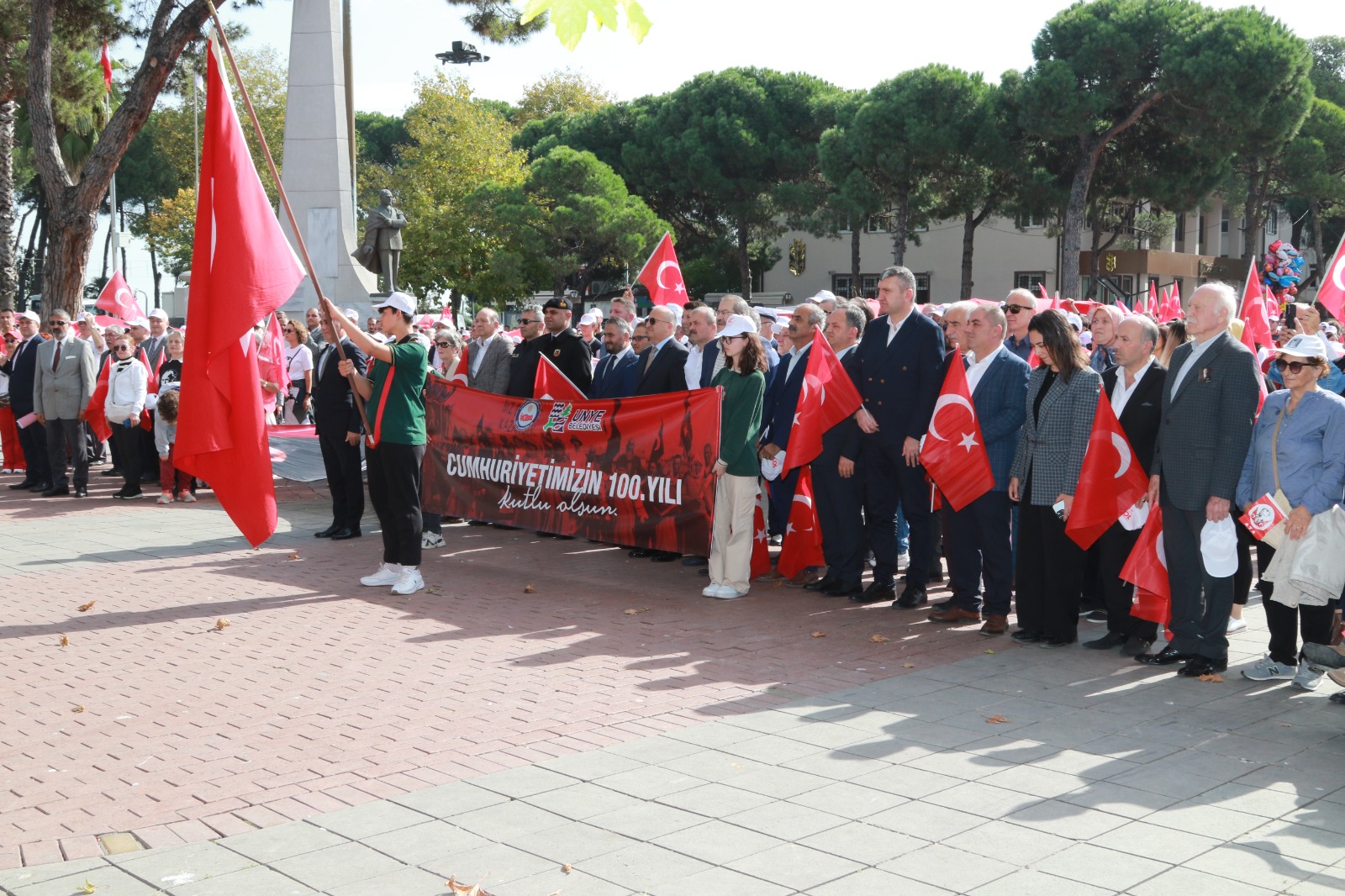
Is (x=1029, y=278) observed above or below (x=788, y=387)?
above

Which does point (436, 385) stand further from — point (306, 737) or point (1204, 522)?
point (1204, 522)

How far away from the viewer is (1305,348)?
6.66 m

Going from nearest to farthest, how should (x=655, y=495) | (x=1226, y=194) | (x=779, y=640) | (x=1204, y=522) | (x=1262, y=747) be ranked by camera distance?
(x=1262, y=747)
(x=1204, y=522)
(x=779, y=640)
(x=655, y=495)
(x=1226, y=194)

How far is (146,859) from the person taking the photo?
14.8 ft

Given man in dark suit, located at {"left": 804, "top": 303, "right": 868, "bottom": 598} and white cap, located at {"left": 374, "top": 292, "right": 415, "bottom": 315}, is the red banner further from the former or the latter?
white cap, located at {"left": 374, "top": 292, "right": 415, "bottom": 315}

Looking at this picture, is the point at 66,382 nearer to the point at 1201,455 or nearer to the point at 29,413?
the point at 29,413

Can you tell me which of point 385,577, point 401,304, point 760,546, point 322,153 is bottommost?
Answer: point 385,577

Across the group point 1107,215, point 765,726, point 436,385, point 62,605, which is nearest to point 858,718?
point 765,726

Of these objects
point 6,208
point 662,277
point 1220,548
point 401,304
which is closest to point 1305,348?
point 1220,548

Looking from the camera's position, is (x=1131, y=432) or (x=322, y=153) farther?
(x=322, y=153)

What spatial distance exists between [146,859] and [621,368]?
7.75 m

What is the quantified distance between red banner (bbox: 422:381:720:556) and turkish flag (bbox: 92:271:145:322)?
12715 millimetres

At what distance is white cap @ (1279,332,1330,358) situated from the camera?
6.62 metres

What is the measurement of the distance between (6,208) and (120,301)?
5.43 meters
